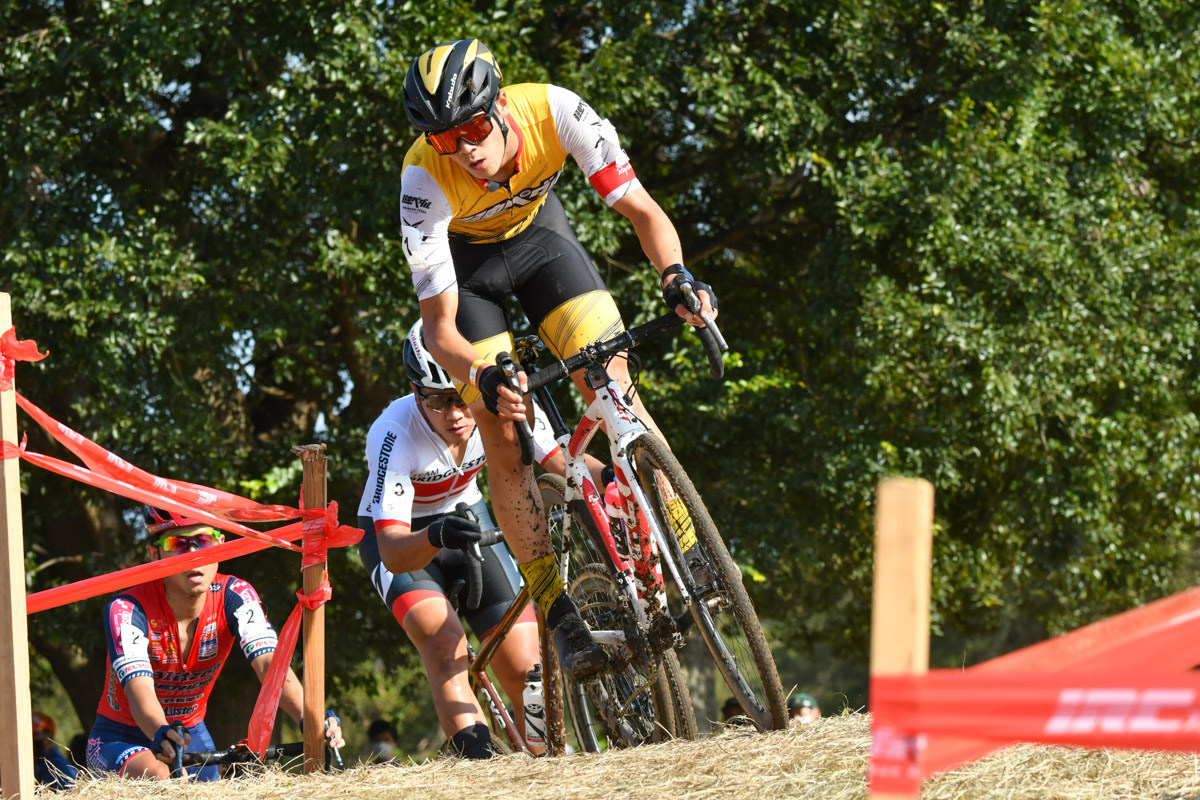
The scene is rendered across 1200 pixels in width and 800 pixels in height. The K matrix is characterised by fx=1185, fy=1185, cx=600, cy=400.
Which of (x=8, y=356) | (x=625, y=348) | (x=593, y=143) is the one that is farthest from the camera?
(x=593, y=143)

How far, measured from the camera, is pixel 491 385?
4.43m

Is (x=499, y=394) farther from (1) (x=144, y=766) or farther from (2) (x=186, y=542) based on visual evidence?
(1) (x=144, y=766)

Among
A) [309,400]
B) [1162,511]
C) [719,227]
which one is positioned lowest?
[1162,511]

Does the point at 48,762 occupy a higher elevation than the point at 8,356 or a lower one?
lower

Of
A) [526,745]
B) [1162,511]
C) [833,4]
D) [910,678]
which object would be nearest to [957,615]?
[1162,511]

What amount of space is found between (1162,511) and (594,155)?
396 inches

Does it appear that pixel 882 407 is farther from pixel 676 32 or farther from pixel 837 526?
pixel 676 32

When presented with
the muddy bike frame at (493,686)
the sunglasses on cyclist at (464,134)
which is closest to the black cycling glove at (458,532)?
the muddy bike frame at (493,686)

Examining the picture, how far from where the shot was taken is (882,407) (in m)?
11.0

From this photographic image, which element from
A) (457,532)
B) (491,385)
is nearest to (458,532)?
(457,532)

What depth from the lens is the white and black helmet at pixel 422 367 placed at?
587 cm

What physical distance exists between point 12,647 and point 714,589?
8.08 ft

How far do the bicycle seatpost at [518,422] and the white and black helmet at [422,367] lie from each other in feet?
3.74

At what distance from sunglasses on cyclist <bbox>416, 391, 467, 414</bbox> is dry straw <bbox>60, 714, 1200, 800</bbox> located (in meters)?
1.82
